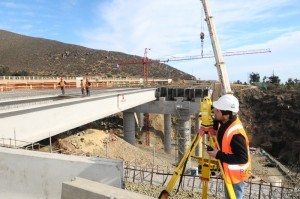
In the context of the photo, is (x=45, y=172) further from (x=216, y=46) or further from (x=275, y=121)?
(x=275, y=121)

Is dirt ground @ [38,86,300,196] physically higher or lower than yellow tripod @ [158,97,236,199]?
lower

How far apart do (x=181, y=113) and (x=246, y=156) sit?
103ft

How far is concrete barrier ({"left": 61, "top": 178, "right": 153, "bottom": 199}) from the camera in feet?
13.9

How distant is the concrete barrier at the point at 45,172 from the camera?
529cm

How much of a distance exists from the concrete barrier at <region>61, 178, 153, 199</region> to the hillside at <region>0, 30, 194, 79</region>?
84328mm

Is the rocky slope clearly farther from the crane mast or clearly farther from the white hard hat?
the white hard hat

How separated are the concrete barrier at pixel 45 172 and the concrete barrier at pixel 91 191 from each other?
18.3 inches

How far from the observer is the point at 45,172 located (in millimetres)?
5543

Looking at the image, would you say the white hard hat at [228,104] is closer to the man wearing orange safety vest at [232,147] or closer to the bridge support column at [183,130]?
the man wearing orange safety vest at [232,147]

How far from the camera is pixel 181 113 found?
35.4m

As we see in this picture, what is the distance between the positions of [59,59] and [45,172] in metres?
99.8

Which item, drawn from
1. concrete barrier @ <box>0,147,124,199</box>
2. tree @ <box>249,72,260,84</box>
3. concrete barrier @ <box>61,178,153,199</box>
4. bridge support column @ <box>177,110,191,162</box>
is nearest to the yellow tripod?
concrete barrier @ <box>0,147,124,199</box>

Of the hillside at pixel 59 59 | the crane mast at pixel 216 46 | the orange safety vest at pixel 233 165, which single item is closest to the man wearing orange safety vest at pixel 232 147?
the orange safety vest at pixel 233 165

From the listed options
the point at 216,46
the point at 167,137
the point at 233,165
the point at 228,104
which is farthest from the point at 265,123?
the point at 233,165
